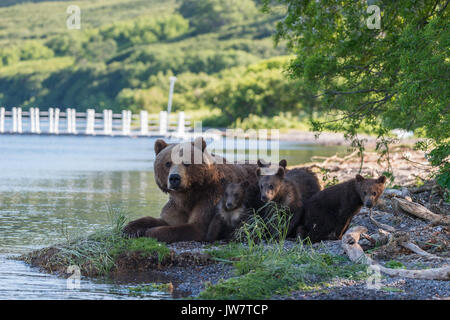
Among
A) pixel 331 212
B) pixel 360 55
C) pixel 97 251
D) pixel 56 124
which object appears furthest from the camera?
pixel 56 124

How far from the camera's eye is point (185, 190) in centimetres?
923

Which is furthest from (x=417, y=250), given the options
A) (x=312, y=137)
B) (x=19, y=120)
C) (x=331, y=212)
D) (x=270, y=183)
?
(x=19, y=120)

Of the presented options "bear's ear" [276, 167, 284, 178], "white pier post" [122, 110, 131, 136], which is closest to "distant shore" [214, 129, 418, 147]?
"white pier post" [122, 110, 131, 136]

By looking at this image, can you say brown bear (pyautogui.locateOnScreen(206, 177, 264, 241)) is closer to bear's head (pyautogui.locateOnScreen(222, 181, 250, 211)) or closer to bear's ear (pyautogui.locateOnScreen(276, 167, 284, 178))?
bear's head (pyautogui.locateOnScreen(222, 181, 250, 211))

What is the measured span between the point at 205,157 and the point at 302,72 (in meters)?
3.75

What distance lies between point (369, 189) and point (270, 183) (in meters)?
1.12

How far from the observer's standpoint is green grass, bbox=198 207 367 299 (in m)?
6.63

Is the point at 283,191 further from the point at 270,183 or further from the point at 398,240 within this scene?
the point at 398,240

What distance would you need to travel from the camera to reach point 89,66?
100062mm

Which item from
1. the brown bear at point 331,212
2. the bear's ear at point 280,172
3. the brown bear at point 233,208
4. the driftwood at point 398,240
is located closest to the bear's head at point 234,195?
the brown bear at point 233,208

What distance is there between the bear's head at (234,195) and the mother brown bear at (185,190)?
0.47 meters

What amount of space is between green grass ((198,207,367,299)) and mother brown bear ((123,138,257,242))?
36.6 inches
